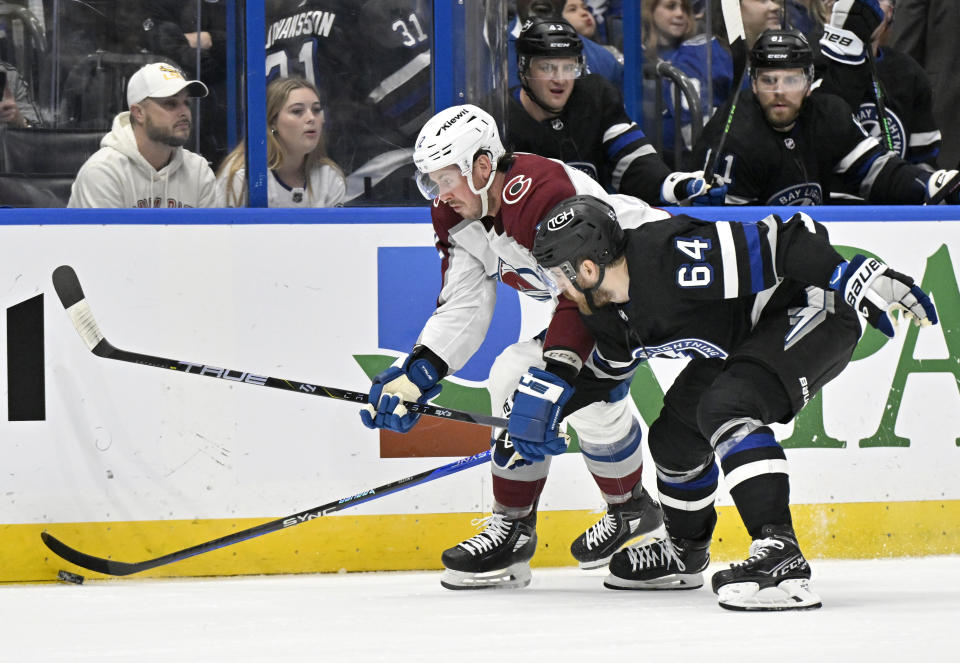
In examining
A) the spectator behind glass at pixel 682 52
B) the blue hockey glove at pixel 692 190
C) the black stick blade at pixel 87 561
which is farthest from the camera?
the spectator behind glass at pixel 682 52

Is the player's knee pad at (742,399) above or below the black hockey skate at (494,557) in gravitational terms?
above

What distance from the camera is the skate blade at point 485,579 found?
332 cm

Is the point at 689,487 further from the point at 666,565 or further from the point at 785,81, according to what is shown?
the point at 785,81

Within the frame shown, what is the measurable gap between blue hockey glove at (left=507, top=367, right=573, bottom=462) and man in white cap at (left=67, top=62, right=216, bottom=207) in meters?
1.21

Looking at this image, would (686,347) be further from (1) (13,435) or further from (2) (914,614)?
(1) (13,435)

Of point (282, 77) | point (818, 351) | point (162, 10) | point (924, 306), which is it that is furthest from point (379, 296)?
point (924, 306)

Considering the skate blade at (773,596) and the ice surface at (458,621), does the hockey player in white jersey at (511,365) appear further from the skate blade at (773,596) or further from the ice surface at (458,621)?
the skate blade at (773,596)

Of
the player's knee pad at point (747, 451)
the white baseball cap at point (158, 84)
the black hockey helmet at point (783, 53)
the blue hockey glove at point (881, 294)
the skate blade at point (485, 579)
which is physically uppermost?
the black hockey helmet at point (783, 53)

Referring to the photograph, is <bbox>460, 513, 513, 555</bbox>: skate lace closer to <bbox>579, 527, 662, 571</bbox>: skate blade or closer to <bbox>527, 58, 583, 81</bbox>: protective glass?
<bbox>579, 527, 662, 571</bbox>: skate blade

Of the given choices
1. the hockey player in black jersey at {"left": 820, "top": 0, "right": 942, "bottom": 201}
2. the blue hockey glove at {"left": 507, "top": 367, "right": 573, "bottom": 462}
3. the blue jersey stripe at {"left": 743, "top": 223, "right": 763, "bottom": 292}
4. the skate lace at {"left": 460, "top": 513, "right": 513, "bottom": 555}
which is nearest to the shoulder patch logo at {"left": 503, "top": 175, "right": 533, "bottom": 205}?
the blue hockey glove at {"left": 507, "top": 367, "right": 573, "bottom": 462}

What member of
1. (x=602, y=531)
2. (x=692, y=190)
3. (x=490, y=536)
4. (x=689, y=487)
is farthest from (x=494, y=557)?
(x=692, y=190)

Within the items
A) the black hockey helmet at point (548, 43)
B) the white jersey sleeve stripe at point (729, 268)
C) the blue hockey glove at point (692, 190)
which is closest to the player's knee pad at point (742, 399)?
the white jersey sleeve stripe at point (729, 268)

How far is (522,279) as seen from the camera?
10.7ft

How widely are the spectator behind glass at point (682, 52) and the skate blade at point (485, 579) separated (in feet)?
5.44
